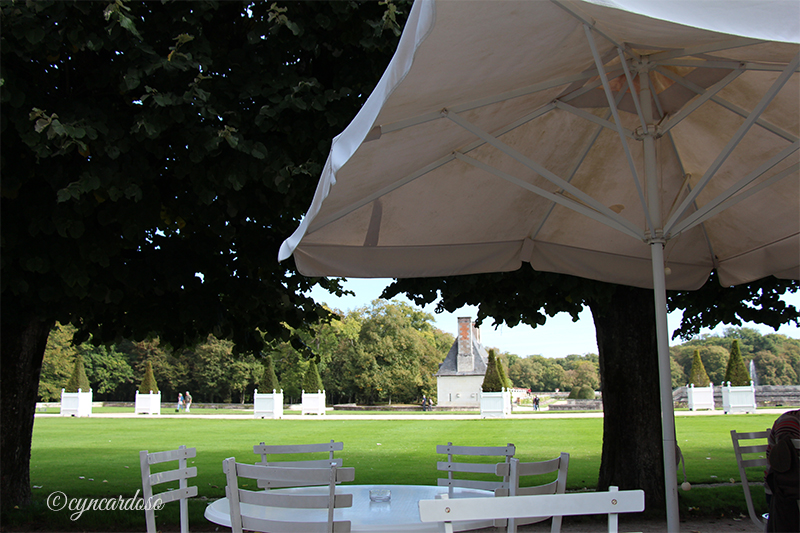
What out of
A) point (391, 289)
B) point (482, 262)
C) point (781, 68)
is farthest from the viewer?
point (391, 289)

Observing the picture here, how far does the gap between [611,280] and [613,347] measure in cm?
299

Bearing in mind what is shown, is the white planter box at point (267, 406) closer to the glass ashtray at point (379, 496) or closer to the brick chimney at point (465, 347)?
the brick chimney at point (465, 347)

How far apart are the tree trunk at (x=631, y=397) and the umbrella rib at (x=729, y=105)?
3.70m

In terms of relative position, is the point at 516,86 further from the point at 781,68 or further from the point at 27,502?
the point at 27,502

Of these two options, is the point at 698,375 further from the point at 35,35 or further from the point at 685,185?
the point at 35,35

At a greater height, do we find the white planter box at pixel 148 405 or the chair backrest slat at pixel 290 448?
the chair backrest slat at pixel 290 448

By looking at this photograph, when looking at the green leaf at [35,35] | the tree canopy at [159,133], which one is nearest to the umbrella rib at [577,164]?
the tree canopy at [159,133]

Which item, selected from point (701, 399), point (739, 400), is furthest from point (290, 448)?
point (701, 399)

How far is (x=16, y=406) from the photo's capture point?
7039 millimetres

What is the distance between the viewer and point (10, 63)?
494 cm

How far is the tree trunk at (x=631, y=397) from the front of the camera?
6973mm

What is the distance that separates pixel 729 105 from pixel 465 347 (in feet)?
170

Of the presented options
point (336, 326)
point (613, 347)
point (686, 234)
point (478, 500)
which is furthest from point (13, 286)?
point (336, 326)

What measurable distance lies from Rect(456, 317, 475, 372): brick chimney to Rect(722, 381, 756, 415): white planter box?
25.8 metres
